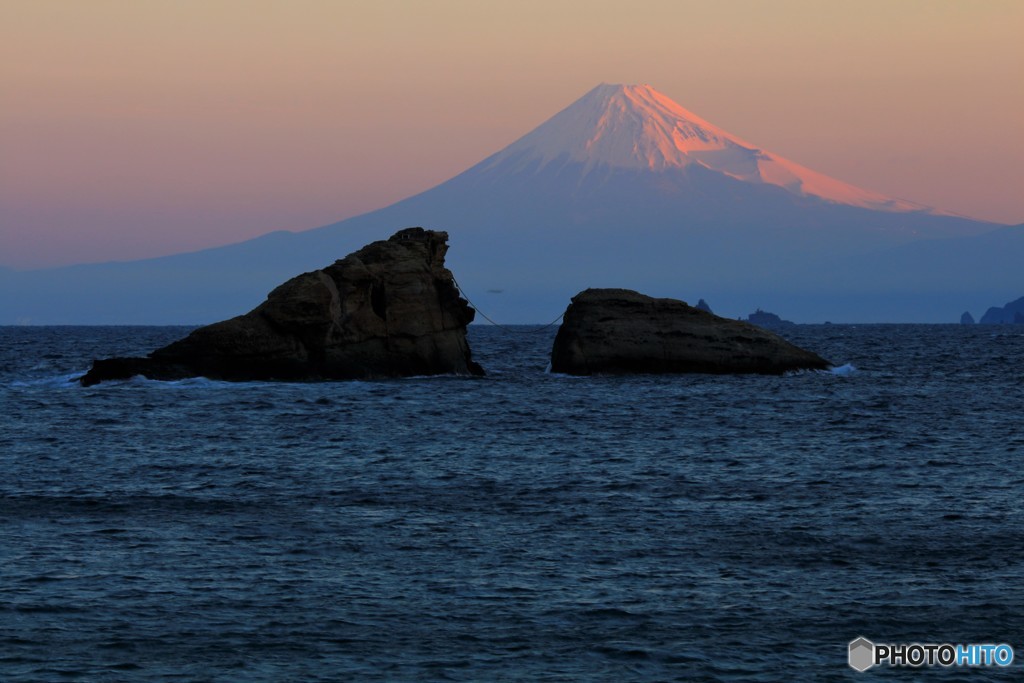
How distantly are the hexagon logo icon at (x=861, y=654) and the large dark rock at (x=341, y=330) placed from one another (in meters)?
47.3

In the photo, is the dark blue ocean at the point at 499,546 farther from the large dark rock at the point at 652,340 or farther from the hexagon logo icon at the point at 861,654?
the large dark rock at the point at 652,340

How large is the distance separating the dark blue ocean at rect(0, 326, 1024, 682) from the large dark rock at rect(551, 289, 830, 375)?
21.5 m

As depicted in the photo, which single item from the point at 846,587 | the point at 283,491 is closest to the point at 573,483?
the point at 283,491

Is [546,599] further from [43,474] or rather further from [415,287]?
[415,287]

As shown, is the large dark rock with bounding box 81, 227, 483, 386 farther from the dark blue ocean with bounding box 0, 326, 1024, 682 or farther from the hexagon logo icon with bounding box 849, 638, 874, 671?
the hexagon logo icon with bounding box 849, 638, 874, 671

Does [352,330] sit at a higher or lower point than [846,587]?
higher

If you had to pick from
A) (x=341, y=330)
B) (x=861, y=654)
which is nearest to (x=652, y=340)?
(x=341, y=330)

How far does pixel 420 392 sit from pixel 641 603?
4264 centimetres

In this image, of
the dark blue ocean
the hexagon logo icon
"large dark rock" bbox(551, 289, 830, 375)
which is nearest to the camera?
the hexagon logo icon

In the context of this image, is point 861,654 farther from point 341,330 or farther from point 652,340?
point 652,340

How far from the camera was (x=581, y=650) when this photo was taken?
1859cm

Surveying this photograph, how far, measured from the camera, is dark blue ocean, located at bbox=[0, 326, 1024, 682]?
18.5m

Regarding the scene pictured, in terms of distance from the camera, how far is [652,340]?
7362cm

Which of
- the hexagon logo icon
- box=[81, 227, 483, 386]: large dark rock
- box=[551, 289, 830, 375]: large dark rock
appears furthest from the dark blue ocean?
box=[551, 289, 830, 375]: large dark rock
